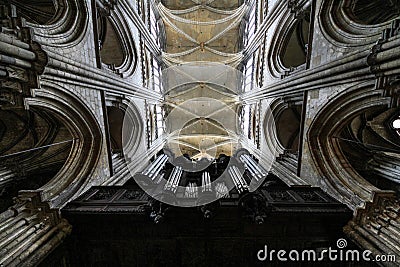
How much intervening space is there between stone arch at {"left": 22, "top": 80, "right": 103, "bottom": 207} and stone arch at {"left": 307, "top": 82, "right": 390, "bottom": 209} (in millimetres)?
6075

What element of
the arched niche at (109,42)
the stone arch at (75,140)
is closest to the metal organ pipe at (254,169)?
the stone arch at (75,140)

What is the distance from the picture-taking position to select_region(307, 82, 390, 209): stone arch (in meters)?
5.56

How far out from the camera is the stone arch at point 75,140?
18.1 feet

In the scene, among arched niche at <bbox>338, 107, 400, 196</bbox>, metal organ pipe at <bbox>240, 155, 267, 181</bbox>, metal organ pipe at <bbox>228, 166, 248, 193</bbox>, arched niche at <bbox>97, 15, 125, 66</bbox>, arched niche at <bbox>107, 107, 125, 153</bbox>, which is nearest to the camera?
metal organ pipe at <bbox>228, 166, 248, 193</bbox>

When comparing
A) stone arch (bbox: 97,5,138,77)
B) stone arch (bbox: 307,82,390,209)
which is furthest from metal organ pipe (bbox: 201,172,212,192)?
stone arch (bbox: 97,5,138,77)

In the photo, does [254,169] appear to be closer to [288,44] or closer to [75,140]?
[75,140]

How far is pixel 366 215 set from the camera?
17.0 feet

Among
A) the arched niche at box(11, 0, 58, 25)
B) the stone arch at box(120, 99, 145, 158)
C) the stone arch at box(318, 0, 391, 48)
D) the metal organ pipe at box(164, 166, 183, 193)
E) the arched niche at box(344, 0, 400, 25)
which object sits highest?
the arched niche at box(11, 0, 58, 25)

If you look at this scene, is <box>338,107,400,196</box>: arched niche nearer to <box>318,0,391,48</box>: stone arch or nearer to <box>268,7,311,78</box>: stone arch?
Result: <box>318,0,391,48</box>: stone arch

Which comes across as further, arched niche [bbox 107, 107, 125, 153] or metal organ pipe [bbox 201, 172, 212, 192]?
arched niche [bbox 107, 107, 125, 153]

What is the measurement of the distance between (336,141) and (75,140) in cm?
727

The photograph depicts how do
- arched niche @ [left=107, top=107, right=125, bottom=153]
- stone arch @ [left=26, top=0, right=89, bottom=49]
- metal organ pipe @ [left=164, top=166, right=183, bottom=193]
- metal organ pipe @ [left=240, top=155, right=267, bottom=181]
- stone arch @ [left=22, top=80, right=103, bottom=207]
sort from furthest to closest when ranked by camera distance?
arched niche @ [left=107, top=107, right=125, bottom=153] → metal organ pipe @ [left=240, top=155, right=267, bottom=181] → metal organ pipe @ [left=164, top=166, right=183, bottom=193] → stone arch @ [left=26, top=0, right=89, bottom=49] → stone arch @ [left=22, top=80, right=103, bottom=207]

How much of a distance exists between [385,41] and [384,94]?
0.90 meters

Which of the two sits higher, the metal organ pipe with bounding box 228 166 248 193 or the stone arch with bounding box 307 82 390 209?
the stone arch with bounding box 307 82 390 209
